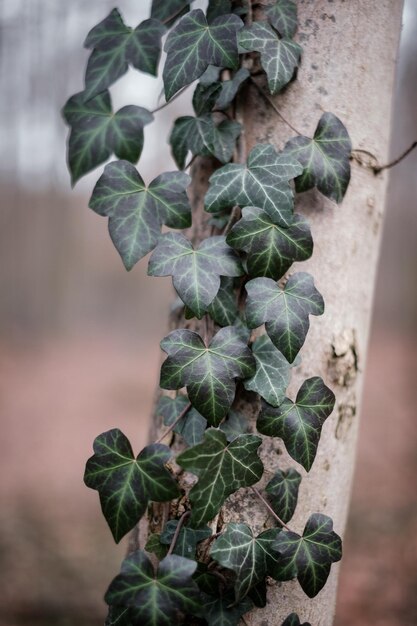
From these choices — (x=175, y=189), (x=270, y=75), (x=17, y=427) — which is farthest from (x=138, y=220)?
(x=17, y=427)

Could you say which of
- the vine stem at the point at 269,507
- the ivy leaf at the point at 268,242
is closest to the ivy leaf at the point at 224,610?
the vine stem at the point at 269,507

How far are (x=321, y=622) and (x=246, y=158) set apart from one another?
75 cm

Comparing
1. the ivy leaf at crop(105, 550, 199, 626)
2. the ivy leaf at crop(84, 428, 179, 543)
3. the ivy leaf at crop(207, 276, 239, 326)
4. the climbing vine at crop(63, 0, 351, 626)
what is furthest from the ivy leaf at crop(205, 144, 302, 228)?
the ivy leaf at crop(105, 550, 199, 626)

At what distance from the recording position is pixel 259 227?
2.27 ft

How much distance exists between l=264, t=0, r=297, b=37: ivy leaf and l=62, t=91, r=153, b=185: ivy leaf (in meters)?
0.24

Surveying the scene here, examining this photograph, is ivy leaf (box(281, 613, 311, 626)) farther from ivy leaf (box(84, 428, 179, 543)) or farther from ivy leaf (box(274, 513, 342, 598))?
ivy leaf (box(84, 428, 179, 543))

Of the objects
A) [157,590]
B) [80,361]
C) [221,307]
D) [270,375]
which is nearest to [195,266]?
[221,307]

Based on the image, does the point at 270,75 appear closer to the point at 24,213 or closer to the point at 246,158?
the point at 246,158

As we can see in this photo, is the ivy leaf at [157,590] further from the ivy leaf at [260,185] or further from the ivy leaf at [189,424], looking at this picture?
the ivy leaf at [260,185]

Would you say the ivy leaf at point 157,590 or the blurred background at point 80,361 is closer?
the ivy leaf at point 157,590

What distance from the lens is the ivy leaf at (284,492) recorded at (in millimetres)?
707

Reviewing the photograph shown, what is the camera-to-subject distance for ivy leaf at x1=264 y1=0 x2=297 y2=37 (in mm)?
729

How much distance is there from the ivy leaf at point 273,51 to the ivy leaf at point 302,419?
1.45ft

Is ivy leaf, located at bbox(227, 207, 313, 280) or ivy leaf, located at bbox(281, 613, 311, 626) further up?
ivy leaf, located at bbox(227, 207, 313, 280)
